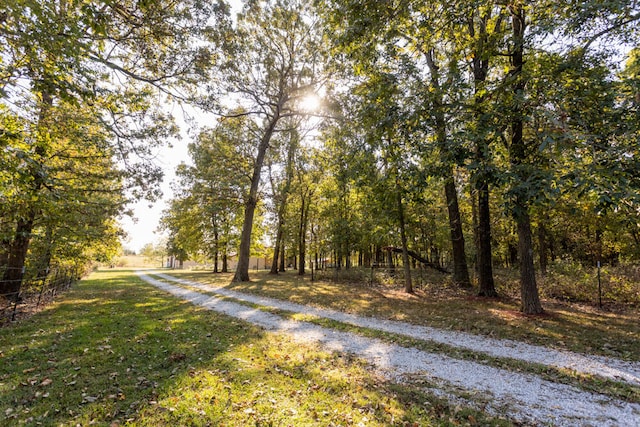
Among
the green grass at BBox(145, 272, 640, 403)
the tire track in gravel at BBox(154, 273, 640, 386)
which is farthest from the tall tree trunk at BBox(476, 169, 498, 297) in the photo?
the green grass at BBox(145, 272, 640, 403)

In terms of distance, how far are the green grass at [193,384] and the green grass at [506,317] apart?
13.2 feet

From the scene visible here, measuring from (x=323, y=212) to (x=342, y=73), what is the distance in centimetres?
1135

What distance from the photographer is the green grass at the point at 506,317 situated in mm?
6375

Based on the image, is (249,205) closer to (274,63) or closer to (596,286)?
(274,63)

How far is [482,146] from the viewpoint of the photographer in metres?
6.04

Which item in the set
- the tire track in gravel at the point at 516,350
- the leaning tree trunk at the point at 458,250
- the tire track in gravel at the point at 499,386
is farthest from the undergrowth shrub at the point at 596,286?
the tire track in gravel at the point at 499,386

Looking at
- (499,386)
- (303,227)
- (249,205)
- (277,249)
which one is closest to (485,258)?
(499,386)

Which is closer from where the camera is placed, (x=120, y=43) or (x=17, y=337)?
(x=17, y=337)

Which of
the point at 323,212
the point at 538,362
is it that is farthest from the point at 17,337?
the point at 323,212

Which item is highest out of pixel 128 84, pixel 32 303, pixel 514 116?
pixel 128 84

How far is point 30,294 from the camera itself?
11.7 metres

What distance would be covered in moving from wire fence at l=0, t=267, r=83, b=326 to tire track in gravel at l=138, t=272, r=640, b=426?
8.52m

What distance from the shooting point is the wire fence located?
8.55 metres

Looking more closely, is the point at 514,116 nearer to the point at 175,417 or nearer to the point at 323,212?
the point at 175,417
